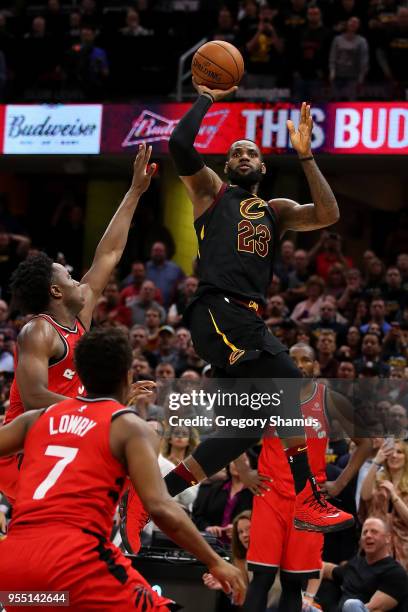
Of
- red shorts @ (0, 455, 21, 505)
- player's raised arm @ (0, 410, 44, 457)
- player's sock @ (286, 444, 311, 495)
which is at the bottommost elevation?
red shorts @ (0, 455, 21, 505)

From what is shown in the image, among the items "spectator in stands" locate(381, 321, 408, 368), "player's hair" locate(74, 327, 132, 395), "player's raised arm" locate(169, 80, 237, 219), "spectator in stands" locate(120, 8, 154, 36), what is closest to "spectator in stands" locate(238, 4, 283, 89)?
"spectator in stands" locate(120, 8, 154, 36)

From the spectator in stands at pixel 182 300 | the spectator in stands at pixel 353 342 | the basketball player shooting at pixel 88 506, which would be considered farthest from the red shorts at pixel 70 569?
the spectator in stands at pixel 182 300

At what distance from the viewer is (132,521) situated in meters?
6.19

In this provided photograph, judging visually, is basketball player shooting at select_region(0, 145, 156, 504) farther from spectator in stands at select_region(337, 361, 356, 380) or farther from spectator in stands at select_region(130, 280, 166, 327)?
spectator in stands at select_region(130, 280, 166, 327)

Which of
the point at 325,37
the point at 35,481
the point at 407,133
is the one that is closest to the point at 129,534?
the point at 35,481

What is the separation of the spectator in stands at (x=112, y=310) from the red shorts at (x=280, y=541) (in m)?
6.74

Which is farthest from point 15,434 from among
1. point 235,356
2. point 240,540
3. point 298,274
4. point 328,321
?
point 298,274

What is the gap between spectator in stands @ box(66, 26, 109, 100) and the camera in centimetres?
1688

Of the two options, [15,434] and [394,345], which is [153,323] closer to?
[394,345]

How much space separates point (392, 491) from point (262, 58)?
29.9 ft

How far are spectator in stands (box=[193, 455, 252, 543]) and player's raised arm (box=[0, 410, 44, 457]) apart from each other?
469 cm

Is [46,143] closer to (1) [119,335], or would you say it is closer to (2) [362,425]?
(2) [362,425]

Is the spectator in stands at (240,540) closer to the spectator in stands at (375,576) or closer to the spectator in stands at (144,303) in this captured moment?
the spectator in stands at (375,576)

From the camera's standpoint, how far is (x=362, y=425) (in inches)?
334
